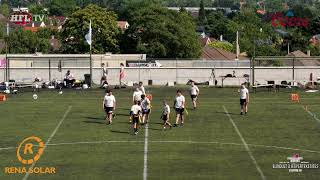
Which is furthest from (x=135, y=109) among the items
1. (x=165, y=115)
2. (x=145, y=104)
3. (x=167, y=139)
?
(x=167, y=139)

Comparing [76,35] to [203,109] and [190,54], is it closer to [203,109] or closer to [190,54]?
[190,54]

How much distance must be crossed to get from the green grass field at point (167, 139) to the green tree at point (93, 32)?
53.5 m

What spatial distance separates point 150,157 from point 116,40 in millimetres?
77713

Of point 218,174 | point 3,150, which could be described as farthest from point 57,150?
point 218,174

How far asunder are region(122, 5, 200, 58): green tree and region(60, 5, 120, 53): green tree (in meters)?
2.16

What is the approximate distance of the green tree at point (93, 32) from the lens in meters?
106

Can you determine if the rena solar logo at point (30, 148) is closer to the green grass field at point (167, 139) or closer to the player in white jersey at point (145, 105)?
the green grass field at point (167, 139)

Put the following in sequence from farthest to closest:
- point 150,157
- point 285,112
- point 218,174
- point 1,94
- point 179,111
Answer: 1. point 1,94
2. point 285,112
3. point 179,111
4. point 150,157
5. point 218,174

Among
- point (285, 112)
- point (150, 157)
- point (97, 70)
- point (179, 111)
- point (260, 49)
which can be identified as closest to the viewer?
point (150, 157)

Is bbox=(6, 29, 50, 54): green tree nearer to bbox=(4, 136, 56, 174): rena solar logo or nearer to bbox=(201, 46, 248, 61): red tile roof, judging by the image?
bbox=(201, 46, 248, 61): red tile roof

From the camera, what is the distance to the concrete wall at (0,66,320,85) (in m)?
68.4

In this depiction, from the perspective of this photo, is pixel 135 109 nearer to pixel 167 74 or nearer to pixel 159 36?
pixel 167 74

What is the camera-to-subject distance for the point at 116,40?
110 m

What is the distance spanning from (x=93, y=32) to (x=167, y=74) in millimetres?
40320
